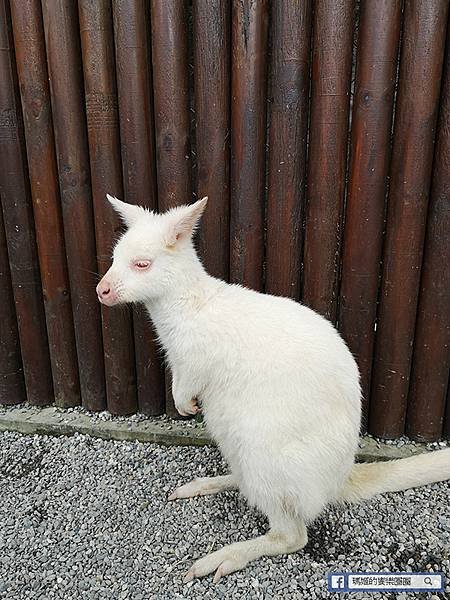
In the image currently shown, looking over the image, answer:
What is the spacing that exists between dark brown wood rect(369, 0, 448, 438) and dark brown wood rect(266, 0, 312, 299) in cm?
43

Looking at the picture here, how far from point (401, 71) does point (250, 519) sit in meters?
2.16

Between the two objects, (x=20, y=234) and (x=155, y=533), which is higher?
(x=20, y=234)

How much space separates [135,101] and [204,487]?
1.91 meters

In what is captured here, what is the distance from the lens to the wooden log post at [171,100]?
234 cm

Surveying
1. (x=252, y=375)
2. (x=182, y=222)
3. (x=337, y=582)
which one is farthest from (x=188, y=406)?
(x=337, y=582)

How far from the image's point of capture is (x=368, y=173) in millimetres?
2400

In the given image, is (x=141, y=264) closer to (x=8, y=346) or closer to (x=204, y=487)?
Result: (x=204, y=487)

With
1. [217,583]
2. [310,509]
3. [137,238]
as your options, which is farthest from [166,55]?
[217,583]

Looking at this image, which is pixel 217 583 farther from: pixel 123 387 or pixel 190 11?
pixel 190 11

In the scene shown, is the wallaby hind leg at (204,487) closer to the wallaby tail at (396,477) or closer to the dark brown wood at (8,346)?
the wallaby tail at (396,477)

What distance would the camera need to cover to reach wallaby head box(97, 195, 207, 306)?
2027mm

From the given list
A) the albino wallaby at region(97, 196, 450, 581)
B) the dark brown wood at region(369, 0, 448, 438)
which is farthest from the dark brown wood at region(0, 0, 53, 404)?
the dark brown wood at region(369, 0, 448, 438)

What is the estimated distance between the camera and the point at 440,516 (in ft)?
7.87

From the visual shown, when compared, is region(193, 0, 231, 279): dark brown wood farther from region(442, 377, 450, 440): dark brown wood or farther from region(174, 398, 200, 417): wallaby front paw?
region(442, 377, 450, 440): dark brown wood
